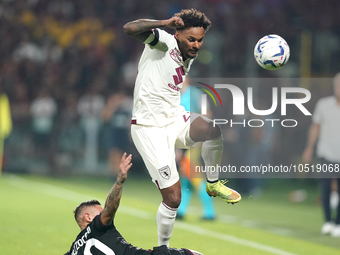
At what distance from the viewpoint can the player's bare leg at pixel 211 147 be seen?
572cm

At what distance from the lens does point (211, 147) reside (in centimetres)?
585

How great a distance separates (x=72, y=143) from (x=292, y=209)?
6.01 meters

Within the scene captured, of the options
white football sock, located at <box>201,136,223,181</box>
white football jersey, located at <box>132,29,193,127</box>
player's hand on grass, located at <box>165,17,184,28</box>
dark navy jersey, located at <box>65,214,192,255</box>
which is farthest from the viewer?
white football sock, located at <box>201,136,223,181</box>

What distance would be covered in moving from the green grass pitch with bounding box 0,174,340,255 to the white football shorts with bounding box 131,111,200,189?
5.76ft

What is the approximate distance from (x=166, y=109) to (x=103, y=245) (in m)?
1.64

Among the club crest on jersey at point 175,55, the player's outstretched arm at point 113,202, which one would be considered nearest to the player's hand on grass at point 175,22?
the club crest on jersey at point 175,55

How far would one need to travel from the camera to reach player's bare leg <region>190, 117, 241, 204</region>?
5723 millimetres

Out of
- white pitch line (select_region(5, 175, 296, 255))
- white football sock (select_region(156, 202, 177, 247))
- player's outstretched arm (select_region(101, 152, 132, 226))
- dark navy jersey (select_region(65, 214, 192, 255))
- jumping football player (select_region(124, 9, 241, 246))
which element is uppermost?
jumping football player (select_region(124, 9, 241, 246))

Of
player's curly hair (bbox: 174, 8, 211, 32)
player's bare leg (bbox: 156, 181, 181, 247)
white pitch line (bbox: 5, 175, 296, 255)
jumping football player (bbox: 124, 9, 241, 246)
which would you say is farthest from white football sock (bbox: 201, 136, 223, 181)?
white pitch line (bbox: 5, 175, 296, 255)

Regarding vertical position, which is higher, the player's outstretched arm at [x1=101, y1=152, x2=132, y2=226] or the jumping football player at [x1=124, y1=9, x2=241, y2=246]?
the jumping football player at [x1=124, y1=9, x2=241, y2=246]

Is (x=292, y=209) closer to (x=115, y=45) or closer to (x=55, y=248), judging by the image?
(x=55, y=248)

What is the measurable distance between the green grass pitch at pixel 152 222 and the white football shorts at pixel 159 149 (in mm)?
1756

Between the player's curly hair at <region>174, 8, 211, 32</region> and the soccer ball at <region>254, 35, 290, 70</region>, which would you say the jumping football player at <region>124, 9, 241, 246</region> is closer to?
the player's curly hair at <region>174, 8, 211, 32</region>

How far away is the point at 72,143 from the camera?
45.3ft
